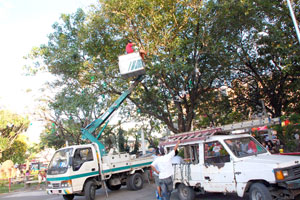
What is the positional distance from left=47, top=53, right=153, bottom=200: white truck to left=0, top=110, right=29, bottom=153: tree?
1722cm

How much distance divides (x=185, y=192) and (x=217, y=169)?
158cm

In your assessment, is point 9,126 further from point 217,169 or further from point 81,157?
point 217,169

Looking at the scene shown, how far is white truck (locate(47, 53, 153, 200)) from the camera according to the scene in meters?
9.51

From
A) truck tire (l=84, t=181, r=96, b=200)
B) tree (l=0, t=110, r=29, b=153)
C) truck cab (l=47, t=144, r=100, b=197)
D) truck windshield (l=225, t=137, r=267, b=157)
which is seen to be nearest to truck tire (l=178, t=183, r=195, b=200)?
truck windshield (l=225, t=137, r=267, b=157)

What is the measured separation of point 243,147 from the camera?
6793mm

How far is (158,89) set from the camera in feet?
53.0

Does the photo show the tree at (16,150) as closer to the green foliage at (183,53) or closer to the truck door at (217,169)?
the green foliage at (183,53)

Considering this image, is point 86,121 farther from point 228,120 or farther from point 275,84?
point 275,84

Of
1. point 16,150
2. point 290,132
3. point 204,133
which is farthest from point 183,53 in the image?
point 16,150

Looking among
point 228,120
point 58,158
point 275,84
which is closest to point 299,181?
point 58,158

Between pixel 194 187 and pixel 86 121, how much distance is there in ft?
44.2

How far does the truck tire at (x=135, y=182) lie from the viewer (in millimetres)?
11492

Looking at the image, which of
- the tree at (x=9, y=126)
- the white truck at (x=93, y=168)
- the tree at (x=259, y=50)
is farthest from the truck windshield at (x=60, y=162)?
the tree at (x=9, y=126)

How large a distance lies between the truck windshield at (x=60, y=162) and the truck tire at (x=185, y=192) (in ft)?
14.5
